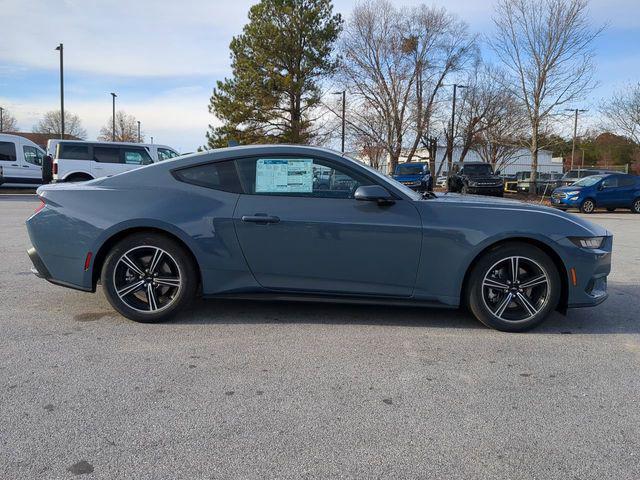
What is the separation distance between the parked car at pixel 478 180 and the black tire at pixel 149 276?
78.4 feet

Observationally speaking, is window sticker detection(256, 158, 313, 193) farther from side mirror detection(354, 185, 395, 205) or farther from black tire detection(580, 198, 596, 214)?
black tire detection(580, 198, 596, 214)

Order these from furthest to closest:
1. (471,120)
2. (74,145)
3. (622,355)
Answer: (471,120)
(74,145)
(622,355)

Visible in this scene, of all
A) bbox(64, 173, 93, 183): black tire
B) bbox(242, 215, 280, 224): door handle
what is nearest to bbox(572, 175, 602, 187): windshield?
bbox(242, 215, 280, 224): door handle

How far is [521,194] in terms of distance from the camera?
97.3ft

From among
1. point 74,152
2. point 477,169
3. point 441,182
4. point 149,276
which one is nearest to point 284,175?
point 149,276

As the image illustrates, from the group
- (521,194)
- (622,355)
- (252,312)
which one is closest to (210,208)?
(252,312)

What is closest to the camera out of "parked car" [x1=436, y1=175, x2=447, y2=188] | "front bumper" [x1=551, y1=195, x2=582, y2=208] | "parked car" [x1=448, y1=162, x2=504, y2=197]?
"front bumper" [x1=551, y1=195, x2=582, y2=208]

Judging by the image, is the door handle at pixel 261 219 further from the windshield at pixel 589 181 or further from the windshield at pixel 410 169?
the windshield at pixel 410 169

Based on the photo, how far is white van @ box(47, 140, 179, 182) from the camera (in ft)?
59.2

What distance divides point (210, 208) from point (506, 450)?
279 centimetres

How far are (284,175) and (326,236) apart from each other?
2.11 ft

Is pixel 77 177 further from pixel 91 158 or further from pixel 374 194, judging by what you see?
pixel 374 194

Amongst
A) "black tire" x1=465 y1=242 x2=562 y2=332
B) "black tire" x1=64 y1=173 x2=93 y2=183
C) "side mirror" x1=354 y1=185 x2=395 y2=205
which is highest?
"black tire" x1=64 y1=173 x2=93 y2=183

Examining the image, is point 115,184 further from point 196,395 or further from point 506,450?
point 506,450
